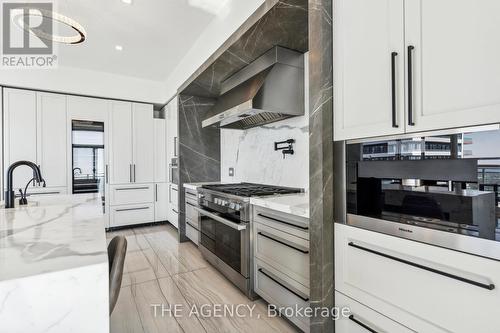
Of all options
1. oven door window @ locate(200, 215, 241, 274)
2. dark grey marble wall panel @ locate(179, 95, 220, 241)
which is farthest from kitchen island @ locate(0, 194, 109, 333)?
dark grey marble wall panel @ locate(179, 95, 220, 241)

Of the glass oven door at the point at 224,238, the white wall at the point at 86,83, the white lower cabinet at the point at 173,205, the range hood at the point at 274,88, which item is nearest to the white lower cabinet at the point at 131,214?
the white lower cabinet at the point at 173,205

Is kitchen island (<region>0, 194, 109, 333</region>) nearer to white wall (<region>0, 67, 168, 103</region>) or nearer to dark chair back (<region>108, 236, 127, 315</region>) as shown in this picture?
dark chair back (<region>108, 236, 127, 315</region>)

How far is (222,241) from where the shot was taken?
2676mm

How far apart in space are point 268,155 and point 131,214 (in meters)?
3.27

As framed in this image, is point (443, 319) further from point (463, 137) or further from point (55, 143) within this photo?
point (55, 143)

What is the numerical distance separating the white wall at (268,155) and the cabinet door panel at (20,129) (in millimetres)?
3120

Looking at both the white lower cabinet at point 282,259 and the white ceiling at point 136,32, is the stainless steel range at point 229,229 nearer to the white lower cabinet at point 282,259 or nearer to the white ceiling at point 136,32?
the white lower cabinet at point 282,259

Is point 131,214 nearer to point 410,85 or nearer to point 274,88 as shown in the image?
point 274,88

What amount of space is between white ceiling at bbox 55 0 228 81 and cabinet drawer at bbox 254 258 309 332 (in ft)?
8.55

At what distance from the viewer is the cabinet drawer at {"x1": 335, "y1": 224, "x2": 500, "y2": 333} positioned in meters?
0.90

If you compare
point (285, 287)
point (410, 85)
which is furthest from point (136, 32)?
point (285, 287)

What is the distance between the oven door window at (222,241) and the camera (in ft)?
7.91

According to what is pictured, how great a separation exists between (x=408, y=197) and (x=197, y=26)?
2953 millimetres

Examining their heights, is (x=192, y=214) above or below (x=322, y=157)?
below
